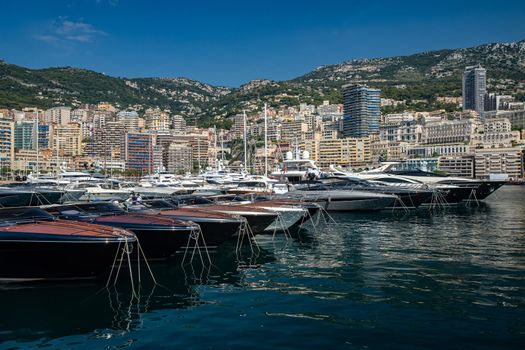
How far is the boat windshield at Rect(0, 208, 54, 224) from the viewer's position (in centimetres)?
1362

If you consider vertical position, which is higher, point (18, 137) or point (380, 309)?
point (18, 137)

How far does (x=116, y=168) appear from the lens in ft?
490

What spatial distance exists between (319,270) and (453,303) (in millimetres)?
4473

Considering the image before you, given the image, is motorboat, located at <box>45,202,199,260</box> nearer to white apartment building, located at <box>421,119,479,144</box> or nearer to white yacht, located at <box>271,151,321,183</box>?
white yacht, located at <box>271,151,321,183</box>

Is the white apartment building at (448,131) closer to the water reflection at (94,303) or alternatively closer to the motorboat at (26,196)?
the motorboat at (26,196)

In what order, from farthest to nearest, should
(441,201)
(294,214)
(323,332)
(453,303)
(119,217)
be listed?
1. (441,201)
2. (294,214)
3. (119,217)
4. (453,303)
5. (323,332)

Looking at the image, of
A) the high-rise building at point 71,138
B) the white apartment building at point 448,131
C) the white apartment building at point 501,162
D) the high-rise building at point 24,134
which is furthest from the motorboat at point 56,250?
the high-rise building at point 71,138

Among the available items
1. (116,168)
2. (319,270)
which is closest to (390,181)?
(319,270)

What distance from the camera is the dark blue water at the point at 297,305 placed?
915 cm

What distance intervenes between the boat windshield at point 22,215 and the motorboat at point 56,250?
2.32ft

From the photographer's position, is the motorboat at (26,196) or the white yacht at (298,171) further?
the white yacht at (298,171)

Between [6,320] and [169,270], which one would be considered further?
[169,270]

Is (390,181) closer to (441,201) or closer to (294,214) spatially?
(441,201)

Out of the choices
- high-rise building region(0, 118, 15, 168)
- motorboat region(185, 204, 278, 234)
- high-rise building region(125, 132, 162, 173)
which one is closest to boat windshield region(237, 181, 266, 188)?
motorboat region(185, 204, 278, 234)
